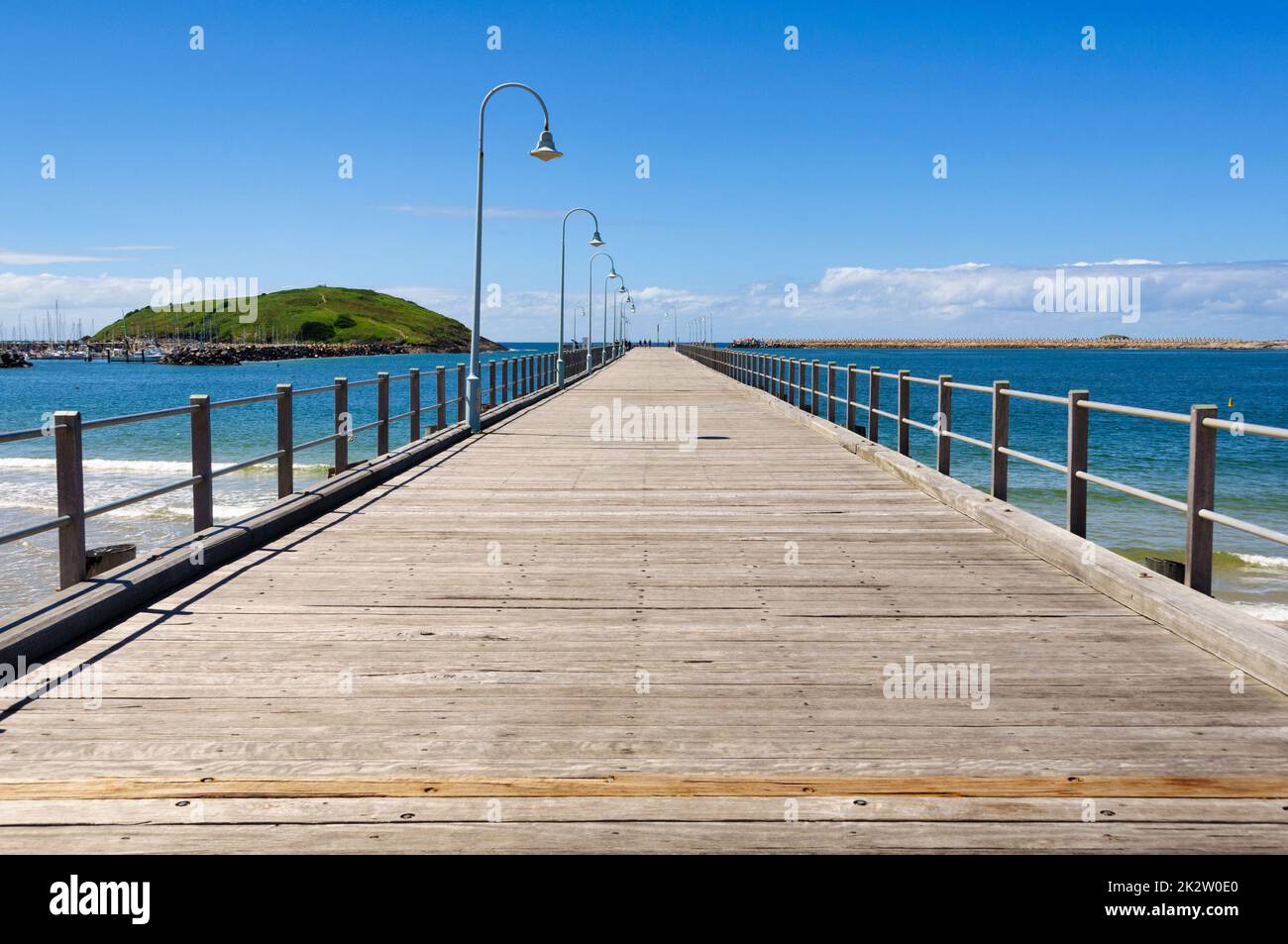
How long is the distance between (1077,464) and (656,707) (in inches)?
193

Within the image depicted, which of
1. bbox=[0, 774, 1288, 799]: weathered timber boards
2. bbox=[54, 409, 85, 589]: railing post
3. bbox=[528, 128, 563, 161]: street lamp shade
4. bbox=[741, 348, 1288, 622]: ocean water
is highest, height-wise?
bbox=[528, 128, 563, 161]: street lamp shade

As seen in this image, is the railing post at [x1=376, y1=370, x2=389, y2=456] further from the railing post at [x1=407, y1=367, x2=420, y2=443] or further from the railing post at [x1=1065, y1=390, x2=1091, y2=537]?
the railing post at [x1=1065, y1=390, x2=1091, y2=537]

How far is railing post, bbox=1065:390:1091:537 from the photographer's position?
877 centimetres

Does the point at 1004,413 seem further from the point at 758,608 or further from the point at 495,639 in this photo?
the point at 495,639

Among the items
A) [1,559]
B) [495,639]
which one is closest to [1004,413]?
[495,639]

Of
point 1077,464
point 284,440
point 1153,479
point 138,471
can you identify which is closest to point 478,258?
point 284,440

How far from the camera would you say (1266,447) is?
61812mm

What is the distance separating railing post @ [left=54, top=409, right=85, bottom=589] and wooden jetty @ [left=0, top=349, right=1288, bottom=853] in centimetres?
29

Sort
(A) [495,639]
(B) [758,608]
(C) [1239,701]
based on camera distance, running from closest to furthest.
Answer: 1. (C) [1239,701]
2. (A) [495,639]
3. (B) [758,608]

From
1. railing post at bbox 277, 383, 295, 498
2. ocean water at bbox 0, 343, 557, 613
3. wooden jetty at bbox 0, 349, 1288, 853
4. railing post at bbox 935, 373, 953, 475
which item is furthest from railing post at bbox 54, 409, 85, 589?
railing post at bbox 935, 373, 953, 475

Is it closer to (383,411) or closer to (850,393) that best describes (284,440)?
(383,411)

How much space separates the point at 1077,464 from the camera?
8883 mm

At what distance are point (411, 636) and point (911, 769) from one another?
Result: 3082 mm

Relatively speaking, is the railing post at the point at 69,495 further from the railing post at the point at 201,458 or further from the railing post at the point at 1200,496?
the railing post at the point at 1200,496
